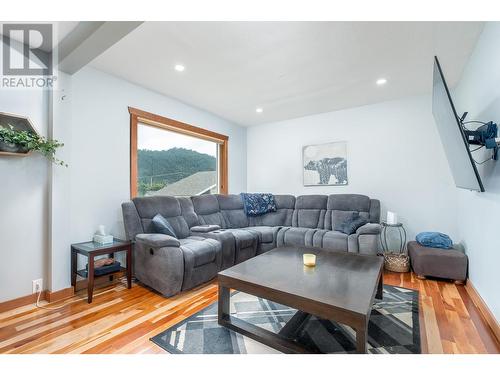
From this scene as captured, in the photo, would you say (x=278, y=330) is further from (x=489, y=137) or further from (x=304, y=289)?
(x=489, y=137)

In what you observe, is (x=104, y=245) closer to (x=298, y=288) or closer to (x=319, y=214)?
(x=298, y=288)

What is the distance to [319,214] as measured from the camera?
3832 millimetres

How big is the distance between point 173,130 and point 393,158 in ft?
11.2

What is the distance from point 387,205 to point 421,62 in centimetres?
202

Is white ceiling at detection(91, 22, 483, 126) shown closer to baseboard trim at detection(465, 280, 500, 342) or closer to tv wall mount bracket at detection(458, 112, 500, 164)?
tv wall mount bracket at detection(458, 112, 500, 164)

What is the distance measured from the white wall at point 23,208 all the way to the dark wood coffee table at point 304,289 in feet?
6.22

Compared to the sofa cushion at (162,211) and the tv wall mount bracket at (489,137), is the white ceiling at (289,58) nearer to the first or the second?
the tv wall mount bracket at (489,137)

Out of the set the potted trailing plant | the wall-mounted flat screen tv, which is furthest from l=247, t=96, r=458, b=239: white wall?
the potted trailing plant

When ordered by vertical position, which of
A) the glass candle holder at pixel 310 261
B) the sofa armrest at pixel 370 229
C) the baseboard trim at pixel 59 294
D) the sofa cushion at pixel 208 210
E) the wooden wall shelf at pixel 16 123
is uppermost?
the wooden wall shelf at pixel 16 123

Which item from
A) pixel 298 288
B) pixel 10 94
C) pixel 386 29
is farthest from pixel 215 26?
pixel 298 288

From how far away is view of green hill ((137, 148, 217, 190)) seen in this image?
3271 mm

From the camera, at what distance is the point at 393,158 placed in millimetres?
3588

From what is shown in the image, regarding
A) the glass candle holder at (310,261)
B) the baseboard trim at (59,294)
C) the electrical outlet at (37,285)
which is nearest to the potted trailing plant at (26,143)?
the electrical outlet at (37,285)

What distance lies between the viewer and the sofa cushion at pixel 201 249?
2443mm
